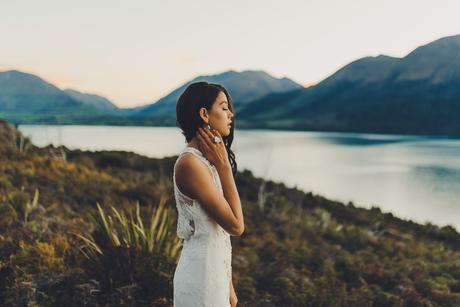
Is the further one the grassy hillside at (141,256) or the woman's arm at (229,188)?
the grassy hillside at (141,256)

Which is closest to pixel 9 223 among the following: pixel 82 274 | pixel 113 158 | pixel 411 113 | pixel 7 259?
pixel 7 259

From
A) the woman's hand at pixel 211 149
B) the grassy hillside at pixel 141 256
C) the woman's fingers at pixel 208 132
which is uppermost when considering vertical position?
the woman's fingers at pixel 208 132

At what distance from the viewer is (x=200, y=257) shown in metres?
1.89

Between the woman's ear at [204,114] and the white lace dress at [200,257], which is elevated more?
the woman's ear at [204,114]

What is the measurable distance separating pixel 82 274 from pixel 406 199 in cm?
3158

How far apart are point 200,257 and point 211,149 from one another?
494mm

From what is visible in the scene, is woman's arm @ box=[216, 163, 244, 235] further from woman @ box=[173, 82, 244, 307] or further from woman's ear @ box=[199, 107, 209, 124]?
woman's ear @ box=[199, 107, 209, 124]

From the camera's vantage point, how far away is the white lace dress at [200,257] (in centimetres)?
188

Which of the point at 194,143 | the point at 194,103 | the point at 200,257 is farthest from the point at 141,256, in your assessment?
A: the point at 194,103

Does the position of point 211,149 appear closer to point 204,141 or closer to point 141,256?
point 204,141

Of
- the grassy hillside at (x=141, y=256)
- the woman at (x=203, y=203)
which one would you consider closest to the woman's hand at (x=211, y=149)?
the woman at (x=203, y=203)

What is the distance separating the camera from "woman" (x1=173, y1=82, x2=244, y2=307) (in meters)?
1.83

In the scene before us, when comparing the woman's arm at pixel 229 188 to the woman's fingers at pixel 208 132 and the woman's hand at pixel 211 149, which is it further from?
the woman's fingers at pixel 208 132

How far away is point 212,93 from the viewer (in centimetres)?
189
